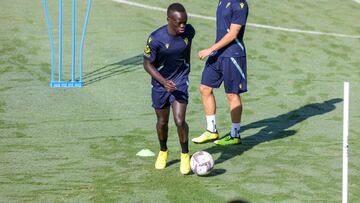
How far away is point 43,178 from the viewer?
988cm

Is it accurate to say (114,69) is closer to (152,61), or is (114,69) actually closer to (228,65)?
(228,65)

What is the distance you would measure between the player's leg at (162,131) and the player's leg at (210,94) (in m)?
1.38

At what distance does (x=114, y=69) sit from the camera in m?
15.6

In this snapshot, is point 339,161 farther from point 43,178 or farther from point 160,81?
point 43,178

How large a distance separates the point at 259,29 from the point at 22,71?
6.12 meters

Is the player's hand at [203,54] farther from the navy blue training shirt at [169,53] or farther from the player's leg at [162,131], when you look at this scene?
the player's leg at [162,131]

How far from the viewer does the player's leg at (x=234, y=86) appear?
11.6m

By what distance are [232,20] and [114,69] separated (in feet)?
15.8

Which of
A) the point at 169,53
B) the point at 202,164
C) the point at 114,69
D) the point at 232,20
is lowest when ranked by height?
the point at 114,69

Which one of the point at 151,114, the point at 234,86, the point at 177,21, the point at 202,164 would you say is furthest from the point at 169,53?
the point at 151,114

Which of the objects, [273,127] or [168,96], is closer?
[168,96]

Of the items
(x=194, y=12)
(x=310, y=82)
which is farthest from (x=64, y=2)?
(x=310, y=82)

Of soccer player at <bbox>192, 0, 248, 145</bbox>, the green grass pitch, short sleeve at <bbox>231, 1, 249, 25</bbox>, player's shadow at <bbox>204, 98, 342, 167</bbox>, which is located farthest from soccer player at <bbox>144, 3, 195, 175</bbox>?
short sleeve at <bbox>231, 1, 249, 25</bbox>

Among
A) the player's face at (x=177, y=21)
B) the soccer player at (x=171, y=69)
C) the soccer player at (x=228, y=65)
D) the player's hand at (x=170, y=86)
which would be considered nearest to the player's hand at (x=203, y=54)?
the soccer player at (x=228, y=65)
